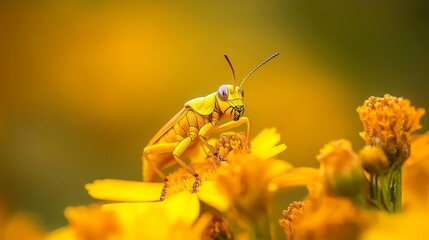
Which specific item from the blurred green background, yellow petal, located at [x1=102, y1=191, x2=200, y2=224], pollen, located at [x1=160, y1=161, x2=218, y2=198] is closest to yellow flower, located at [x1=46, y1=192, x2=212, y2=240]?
yellow petal, located at [x1=102, y1=191, x2=200, y2=224]

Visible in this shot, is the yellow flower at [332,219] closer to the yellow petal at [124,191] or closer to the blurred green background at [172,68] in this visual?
the yellow petal at [124,191]

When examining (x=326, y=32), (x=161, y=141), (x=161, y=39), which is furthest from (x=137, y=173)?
(x=326, y=32)

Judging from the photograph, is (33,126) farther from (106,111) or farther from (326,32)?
(326,32)

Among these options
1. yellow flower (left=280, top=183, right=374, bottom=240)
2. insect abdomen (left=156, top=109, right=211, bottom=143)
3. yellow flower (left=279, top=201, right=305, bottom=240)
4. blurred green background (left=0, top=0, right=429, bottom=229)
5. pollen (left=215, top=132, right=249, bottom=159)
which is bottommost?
yellow flower (left=279, top=201, right=305, bottom=240)

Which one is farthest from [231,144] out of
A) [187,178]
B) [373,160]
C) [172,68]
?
[172,68]

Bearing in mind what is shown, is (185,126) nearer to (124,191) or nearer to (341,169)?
(124,191)

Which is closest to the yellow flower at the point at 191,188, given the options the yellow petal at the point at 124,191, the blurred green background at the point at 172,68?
the yellow petal at the point at 124,191

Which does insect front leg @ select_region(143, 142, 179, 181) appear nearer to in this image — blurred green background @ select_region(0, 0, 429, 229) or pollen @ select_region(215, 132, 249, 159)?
pollen @ select_region(215, 132, 249, 159)
